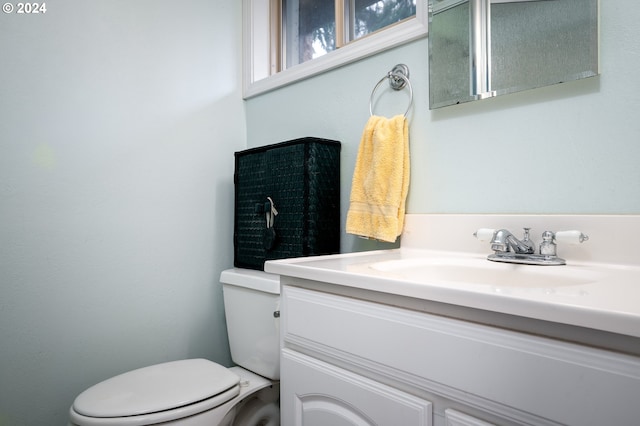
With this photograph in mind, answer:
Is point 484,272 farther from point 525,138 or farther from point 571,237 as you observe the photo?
point 525,138

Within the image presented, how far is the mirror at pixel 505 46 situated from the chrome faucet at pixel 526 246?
353 millimetres

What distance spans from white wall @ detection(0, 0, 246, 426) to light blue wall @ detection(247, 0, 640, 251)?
618 mm

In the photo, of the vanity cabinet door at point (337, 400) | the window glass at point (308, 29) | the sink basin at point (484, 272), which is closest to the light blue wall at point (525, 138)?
the sink basin at point (484, 272)

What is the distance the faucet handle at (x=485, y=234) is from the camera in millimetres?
910

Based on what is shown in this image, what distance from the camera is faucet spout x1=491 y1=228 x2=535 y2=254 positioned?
835mm

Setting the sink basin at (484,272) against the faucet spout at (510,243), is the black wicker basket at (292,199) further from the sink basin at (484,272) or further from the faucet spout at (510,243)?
the faucet spout at (510,243)

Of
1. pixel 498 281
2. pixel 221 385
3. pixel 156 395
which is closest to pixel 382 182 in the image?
pixel 498 281

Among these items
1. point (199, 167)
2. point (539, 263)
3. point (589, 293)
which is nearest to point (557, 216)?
point (539, 263)

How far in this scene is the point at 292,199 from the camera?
1.30 meters

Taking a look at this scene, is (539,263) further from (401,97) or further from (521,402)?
(401,97)

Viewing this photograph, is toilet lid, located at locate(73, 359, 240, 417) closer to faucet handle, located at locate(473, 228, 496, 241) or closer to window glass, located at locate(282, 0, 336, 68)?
faucet handle, located at locate(473, 228, 496, 241)

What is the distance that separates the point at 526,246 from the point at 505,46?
50 centimetres

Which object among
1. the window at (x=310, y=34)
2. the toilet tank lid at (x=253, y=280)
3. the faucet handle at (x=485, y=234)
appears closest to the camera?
the faucet handle at (x=485, y=234)

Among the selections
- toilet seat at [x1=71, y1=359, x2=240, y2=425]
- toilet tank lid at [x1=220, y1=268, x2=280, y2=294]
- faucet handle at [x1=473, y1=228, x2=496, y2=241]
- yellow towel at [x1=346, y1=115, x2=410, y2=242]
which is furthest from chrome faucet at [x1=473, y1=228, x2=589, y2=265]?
toilet seat at [x1=71, y1=359, x2=240, y2=425]
